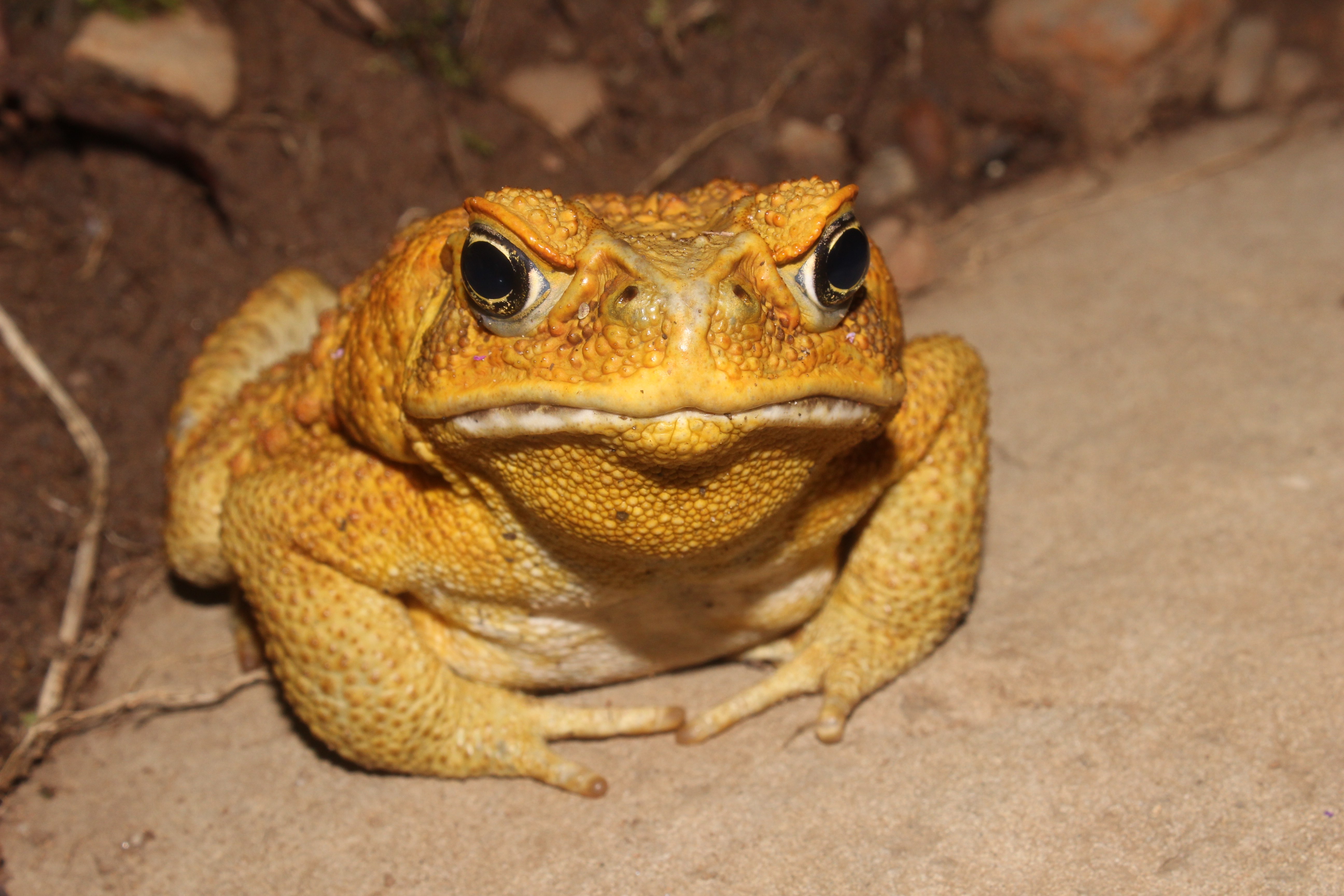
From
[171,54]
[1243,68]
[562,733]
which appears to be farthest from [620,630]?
[1243,68]

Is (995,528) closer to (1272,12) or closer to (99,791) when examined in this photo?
(99,791)

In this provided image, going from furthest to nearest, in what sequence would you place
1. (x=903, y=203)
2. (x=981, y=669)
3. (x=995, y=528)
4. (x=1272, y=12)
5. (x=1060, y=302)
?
(x=1272, y=12), (x=903, y=203), (x=1060, y=302), (x=995, y=528), (x=981, y=669)

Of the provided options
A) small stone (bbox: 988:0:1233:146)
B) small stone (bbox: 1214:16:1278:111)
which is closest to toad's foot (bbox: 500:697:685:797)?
small stone (bbox: 988:0:1233:146)

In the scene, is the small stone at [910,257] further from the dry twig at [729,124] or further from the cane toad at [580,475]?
the cane toad at [580,475]

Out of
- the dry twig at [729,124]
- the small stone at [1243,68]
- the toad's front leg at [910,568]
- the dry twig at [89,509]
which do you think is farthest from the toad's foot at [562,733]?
the small stone at [1243,68]

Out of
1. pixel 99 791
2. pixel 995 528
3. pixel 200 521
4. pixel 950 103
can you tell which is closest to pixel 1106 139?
pixel 950 103

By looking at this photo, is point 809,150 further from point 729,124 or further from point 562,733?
point 562,733
